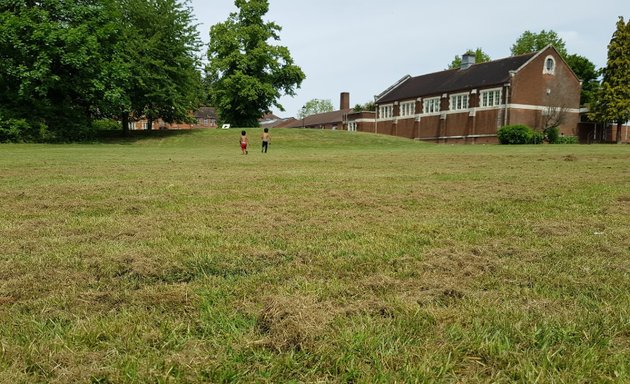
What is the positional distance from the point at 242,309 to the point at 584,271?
2590 mm

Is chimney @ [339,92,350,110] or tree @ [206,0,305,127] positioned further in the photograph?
chimney @ [339,92,350,110]

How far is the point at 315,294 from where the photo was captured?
304cm

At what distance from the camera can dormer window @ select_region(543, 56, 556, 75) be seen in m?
56.7

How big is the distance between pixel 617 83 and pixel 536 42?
26.3 metres

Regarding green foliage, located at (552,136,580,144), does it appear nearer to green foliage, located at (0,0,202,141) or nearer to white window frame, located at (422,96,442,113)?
white window frame, located at (422,96,442,113)

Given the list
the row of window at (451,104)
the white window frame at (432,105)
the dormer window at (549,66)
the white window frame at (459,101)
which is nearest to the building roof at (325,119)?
the row of window at (451,104)

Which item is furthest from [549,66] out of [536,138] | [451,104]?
[536,138]

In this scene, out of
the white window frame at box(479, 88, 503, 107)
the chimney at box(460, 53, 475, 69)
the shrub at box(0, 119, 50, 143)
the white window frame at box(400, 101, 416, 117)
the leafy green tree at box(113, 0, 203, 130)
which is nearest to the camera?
the shrub at box(0, 119, 50, 143)

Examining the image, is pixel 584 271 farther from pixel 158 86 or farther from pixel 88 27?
pixel 158 86

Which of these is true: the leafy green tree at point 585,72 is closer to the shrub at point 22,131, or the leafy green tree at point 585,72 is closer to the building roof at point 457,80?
the building roof at point 457,80

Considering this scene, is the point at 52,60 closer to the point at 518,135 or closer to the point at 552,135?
the point at 518,135

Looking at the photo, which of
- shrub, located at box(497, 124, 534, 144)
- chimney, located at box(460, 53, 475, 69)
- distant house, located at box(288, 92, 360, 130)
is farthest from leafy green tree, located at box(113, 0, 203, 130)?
distant house, located at box(288, 92, 360, 130)

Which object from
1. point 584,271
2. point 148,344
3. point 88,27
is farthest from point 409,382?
point 88,27

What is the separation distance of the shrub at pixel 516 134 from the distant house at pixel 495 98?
677 centimetres
